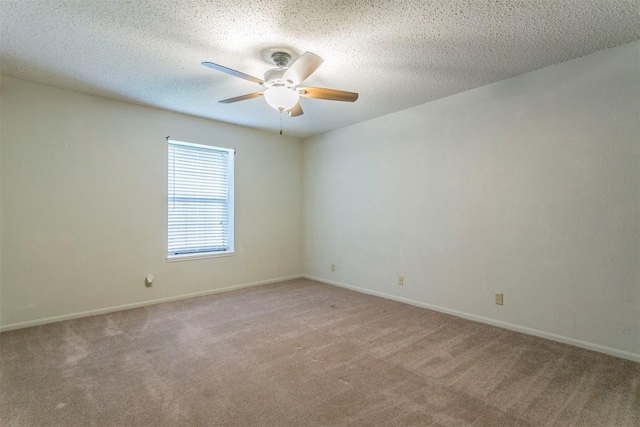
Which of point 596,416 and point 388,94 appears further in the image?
point 388,94

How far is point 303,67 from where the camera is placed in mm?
2236

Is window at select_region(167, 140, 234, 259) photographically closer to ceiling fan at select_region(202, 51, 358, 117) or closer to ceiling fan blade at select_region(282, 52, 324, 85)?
ceiling fan at select_region(202, 51, 358, 117)

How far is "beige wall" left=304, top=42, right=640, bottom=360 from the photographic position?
8.14 ft

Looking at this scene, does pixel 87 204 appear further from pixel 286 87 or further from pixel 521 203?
pixel 521 203

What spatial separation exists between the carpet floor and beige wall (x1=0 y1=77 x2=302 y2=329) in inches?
16.3

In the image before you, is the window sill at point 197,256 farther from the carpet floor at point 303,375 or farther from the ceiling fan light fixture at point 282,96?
the ceiling fan light fixture at point 282,96

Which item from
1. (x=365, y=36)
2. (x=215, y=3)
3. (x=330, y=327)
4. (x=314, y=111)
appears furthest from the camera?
(x=314, y=111)

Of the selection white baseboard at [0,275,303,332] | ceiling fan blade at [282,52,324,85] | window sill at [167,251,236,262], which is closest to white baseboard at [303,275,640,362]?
white baseboard at [0,275,303,332]

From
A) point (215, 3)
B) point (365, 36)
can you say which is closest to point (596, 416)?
point (365, 36)

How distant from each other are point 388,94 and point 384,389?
116 inches

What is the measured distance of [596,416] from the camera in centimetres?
175

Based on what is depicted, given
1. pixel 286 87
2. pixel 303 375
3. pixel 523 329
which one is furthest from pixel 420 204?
pixel 303 375

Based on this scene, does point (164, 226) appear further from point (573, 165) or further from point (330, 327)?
point (573, 165)

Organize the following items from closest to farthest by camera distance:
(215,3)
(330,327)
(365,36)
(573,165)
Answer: (215,3) → (365,36) → (573,165) → (330,327)
